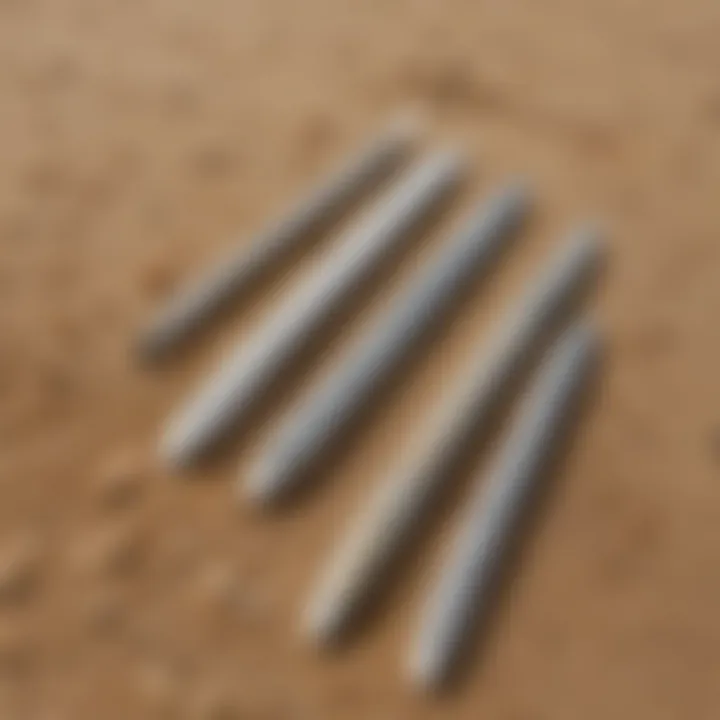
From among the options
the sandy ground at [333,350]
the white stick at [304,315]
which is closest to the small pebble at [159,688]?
the sandy ground at [333,350]

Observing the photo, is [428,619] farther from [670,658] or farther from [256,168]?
[256,168]

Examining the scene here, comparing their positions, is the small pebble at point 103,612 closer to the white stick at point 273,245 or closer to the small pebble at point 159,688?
the small pebble at point 159,688

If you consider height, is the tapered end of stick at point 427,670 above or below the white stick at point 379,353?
below

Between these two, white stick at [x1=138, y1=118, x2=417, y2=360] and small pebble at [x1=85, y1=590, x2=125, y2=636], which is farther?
white stick at [x1=138, y1=118, x2=417, y2=360]

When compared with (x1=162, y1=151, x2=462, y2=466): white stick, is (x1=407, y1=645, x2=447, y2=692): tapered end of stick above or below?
below

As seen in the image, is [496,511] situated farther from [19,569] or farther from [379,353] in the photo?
[19,569]

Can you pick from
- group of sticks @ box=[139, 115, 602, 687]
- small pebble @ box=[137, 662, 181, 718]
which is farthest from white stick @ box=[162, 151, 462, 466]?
small pebble @ box=[137, 662, 181, 718]

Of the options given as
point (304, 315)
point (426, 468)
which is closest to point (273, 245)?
point (304, 315)

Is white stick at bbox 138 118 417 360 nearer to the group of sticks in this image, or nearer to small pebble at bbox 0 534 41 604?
the group of sticks

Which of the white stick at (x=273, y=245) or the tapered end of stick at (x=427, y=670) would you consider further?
the white stick at (x=273, y=245)

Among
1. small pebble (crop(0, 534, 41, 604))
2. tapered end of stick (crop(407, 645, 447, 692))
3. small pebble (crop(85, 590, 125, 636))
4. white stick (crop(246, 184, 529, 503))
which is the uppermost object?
white stick (crop(246, 184, 529, 503))
